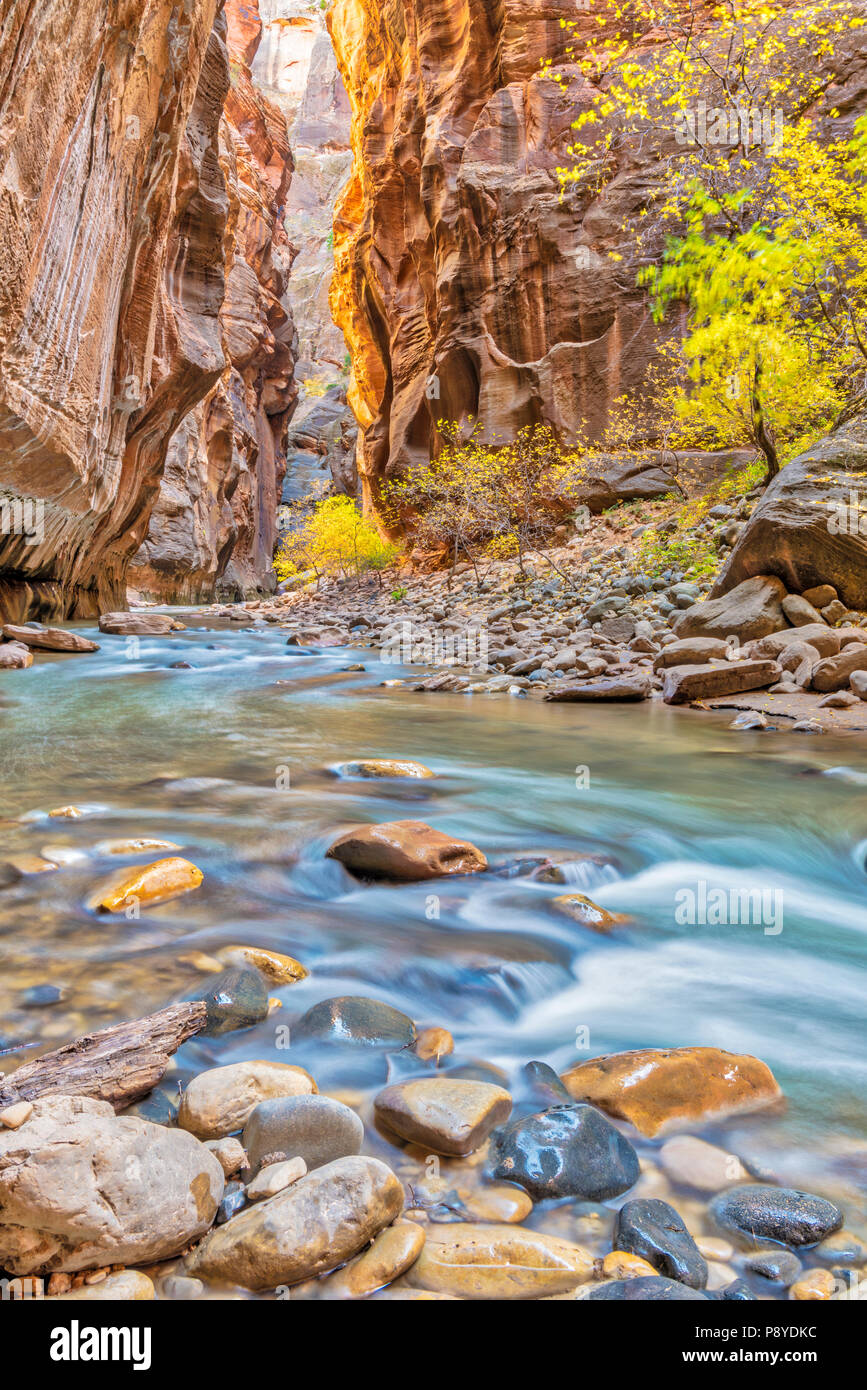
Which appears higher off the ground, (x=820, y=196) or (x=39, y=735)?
(x=820, y=196)

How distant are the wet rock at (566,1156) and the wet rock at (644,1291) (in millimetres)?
289

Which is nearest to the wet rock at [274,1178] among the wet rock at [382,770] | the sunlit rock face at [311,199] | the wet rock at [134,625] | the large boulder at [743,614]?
the wet rock at [382,770]

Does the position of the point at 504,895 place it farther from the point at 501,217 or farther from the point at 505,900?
the point at 501,217

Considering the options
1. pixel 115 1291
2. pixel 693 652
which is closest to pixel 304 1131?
pixel 115 1291

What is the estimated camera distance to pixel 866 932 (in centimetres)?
328

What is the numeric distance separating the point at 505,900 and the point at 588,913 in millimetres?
387

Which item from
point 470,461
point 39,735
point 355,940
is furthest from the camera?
point 470,461

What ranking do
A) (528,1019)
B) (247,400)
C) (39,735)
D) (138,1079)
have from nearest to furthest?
(138,1079) → (528,1019) → (39,735) → (247,400)

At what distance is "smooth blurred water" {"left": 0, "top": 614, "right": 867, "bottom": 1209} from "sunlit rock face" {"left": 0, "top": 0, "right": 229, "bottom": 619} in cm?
595

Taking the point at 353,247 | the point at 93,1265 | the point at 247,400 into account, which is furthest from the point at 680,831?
the point at 247,400

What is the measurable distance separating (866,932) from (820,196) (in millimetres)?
11756

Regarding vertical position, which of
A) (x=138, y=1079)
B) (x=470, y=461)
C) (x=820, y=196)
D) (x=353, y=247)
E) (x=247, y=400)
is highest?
(x=353, y=247)

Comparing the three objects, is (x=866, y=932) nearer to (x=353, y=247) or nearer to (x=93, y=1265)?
(x=93, y=1265)
